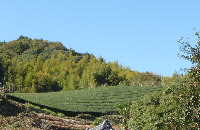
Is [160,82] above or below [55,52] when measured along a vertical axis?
below

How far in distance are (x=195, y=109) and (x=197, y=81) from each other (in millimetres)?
665

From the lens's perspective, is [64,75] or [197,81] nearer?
[197,81]

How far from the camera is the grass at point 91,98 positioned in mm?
31114

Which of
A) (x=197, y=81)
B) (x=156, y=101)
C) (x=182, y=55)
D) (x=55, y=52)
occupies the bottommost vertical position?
(x=156, y=101)

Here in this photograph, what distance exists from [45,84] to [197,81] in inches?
1653

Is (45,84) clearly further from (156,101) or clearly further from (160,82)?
(156,101)

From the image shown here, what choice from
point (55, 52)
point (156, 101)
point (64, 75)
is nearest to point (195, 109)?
point (156, 101)

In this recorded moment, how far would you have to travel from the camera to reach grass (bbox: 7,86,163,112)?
31114 mm

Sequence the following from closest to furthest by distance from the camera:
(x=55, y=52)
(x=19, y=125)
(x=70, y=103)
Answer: (x=19, y=125) < (x=70, y=103) < (x=55, y=52)

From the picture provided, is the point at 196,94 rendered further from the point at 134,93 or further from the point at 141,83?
the point at 141,83

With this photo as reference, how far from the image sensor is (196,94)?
663 cm

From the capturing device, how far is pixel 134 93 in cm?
3772

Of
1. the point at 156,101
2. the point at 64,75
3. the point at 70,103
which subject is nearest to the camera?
the point at 156,101

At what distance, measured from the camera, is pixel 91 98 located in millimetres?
35812
